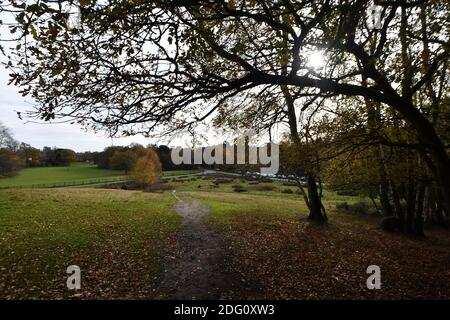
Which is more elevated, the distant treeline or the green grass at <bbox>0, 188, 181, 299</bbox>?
the distant treeline

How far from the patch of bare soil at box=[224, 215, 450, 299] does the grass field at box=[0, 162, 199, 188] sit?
49904mm

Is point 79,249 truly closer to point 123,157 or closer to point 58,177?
point 58,177

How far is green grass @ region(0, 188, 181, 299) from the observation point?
7.23m

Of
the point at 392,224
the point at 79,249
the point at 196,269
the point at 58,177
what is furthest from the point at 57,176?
the point at 392,224

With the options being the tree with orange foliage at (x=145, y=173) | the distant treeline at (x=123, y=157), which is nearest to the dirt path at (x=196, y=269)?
the tree with orange foliage at (x=145, y=173)

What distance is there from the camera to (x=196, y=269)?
28.3 ft

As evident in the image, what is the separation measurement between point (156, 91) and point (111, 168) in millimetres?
81191

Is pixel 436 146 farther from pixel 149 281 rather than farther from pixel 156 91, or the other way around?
pixel 149 281

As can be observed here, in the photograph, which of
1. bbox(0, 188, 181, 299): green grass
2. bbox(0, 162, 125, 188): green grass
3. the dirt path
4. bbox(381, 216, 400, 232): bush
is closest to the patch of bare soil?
the dirt path

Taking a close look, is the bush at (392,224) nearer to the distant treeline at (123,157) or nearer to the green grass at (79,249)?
the green grass at (79,249)

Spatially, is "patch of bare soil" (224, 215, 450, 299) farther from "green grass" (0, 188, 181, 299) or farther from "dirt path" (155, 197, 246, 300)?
"green grass" (0, 188, 181, 299)

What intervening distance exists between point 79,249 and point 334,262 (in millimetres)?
8712
